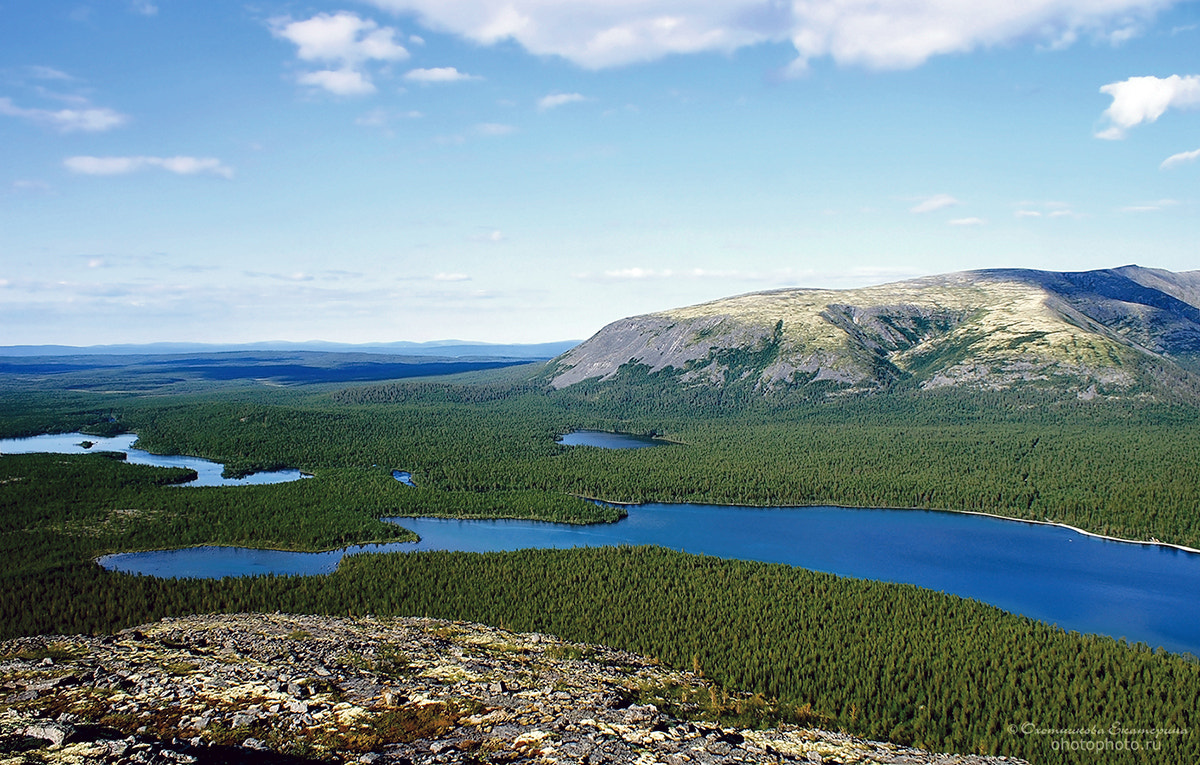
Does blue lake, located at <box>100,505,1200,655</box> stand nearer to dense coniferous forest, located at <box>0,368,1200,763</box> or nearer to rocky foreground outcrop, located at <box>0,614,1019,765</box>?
dense coniferous forest, located at <box>0,368,1200,763</box>

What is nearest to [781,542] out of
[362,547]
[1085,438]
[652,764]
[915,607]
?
[915,607]

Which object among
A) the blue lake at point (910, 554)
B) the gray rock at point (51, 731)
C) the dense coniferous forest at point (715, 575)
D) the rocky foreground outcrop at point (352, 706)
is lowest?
the blue lake at point (910, 554)

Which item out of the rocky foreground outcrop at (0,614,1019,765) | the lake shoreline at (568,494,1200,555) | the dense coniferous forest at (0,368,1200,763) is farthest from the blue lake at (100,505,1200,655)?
the rocky foreground outcrop at (0,614,1019,765)

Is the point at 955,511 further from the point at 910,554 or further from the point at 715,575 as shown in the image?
the point at 715,575

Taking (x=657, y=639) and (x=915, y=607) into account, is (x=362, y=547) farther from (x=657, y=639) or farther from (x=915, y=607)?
(x=915, y=607)

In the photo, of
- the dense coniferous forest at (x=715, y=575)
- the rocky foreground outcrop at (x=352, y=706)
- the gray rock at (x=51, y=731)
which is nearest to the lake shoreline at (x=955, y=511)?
the dense coniferous forest at (x=715, y=575)

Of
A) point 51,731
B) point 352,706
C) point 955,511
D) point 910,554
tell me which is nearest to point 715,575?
point 910,554

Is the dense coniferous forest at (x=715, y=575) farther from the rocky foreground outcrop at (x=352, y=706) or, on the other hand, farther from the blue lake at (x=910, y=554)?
the rocky foreground outcrop at (x=352, y=706)
